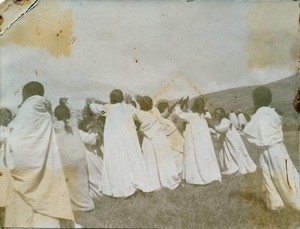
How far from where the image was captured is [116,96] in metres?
4.73

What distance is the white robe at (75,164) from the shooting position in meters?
4.64

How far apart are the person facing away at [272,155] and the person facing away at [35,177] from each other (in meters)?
1.80

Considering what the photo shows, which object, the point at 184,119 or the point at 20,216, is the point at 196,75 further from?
the point at 20,216

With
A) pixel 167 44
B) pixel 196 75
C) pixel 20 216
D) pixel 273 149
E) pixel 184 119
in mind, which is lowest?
pixel 20 216

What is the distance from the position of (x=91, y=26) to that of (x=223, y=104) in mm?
1422

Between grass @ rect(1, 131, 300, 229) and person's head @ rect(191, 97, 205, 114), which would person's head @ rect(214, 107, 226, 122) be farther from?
grass @ rect(1, 131, 300, 229)

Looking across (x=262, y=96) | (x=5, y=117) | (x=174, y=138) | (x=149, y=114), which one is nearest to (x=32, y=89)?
(x=5, y=117)

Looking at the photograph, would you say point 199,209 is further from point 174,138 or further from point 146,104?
point 146,104

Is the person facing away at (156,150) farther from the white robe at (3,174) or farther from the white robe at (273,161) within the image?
the white robe at (3,174)

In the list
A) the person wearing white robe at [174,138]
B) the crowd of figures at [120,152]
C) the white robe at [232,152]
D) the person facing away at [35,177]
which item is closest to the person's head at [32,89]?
the crowd of figures at [120,152]

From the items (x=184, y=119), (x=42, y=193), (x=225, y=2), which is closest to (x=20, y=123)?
(x=42, y=193)

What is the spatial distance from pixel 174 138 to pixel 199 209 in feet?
2.25

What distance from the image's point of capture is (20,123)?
15.3ft

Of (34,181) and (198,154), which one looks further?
(198,154)
